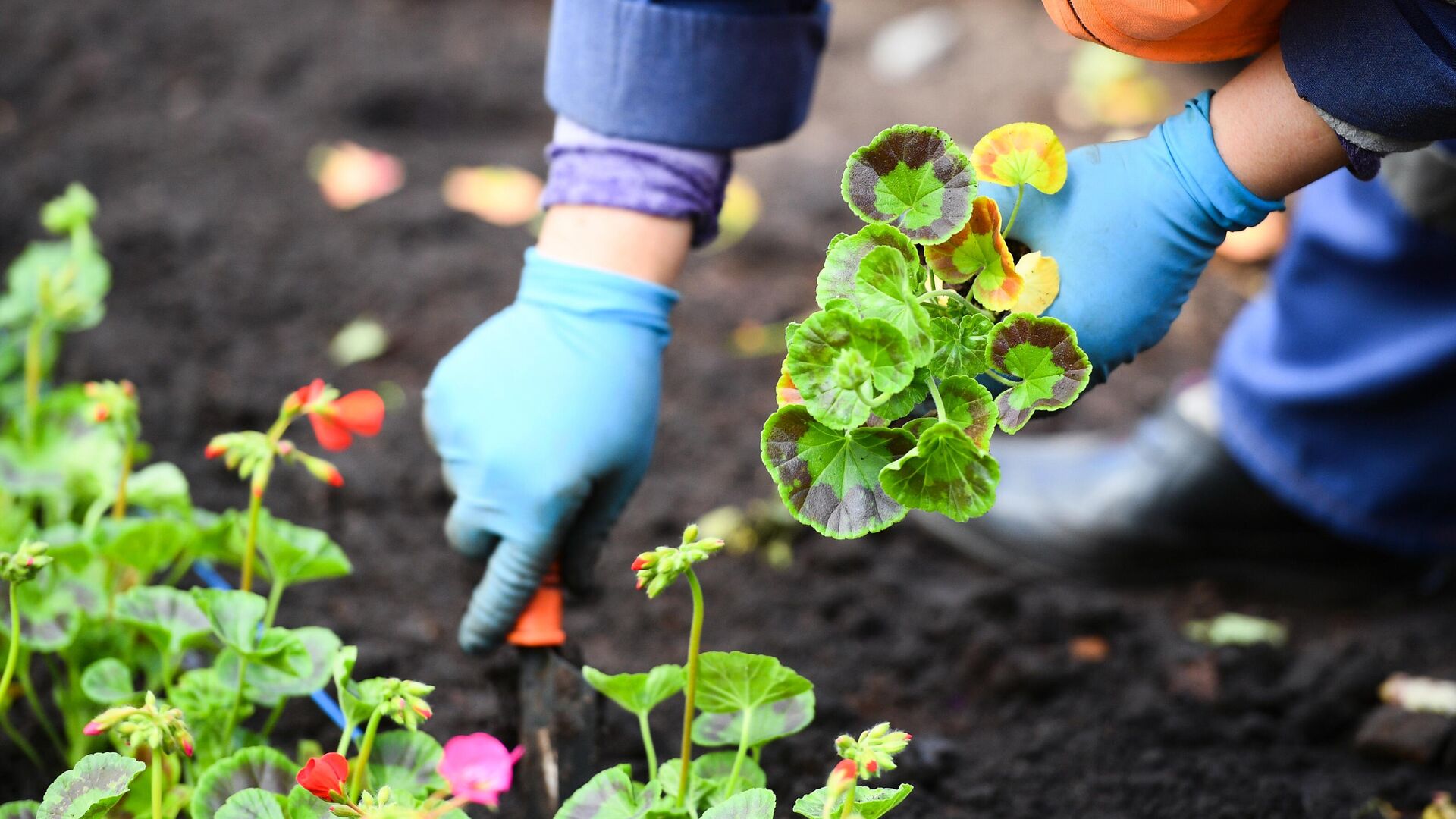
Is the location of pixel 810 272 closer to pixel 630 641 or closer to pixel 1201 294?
pixel 1201 294

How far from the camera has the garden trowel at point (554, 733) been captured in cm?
100

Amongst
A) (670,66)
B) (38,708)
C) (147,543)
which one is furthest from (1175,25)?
(38,708)

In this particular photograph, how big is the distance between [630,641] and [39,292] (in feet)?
2.42

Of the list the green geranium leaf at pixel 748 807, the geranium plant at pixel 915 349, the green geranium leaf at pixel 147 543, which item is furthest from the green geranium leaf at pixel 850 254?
the green geranium leaf at pixel 147 543

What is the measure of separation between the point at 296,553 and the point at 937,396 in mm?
567

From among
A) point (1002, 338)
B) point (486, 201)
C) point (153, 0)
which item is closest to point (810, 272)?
point (486, 201)

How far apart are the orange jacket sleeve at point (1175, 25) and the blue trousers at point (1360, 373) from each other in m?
0.63

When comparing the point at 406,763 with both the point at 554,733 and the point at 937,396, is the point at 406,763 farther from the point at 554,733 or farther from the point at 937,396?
the point at 937,396

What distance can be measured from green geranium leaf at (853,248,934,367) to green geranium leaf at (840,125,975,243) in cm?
3

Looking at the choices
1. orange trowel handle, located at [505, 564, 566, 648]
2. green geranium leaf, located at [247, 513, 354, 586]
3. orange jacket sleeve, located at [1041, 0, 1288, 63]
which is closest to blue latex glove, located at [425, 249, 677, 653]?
orange trowel handle, located at [505, 564, 566, 648]

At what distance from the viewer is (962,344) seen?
0.73 meters

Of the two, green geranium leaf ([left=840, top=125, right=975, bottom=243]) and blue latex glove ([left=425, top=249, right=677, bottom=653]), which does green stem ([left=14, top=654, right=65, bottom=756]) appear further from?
green geranium leaf ([left=840, top=125, right=975, bottom=243])

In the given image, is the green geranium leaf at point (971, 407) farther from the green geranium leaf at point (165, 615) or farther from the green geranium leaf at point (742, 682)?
the green geranium leaf at point (165, 615)

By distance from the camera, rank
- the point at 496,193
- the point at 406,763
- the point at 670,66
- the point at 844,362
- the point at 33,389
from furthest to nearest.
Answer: the point at 496,193
the point at 33,389
the point at 670,66
the point at 406,763
the point at 844,362
